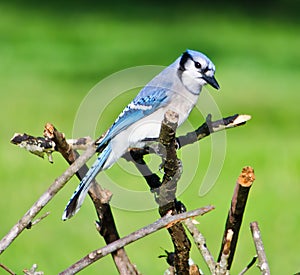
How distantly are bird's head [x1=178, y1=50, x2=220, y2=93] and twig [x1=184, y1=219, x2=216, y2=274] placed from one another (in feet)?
2.69

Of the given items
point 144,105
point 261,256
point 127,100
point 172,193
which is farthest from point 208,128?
point 127,100

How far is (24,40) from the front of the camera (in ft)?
36.2

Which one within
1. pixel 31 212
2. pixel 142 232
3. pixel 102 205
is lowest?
pixel 142 232

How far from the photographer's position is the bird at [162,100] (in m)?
2.88

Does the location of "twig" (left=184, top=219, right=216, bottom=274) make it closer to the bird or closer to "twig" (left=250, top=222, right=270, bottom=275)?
"twig" (left=250, top=222, right=270, bottom=275)

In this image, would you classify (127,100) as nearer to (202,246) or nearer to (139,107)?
(139,107)

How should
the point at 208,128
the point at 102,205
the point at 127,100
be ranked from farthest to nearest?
the point at 127,100, the point at 208,128, the point at 102,205

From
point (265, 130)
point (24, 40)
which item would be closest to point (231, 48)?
point (24, 40)

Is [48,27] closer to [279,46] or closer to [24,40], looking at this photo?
[24,40]

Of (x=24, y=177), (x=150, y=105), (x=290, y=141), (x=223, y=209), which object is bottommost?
(x=150, y=105)

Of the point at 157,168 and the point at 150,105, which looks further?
the point at 150,105

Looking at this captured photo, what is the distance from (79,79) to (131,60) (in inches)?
37.5

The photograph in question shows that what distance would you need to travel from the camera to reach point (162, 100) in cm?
310

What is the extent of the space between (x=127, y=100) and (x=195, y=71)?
16.2 ft
